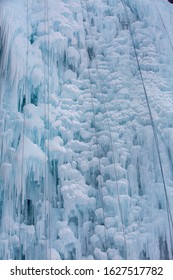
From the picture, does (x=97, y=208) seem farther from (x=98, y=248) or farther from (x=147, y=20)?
(x=147, y=20)

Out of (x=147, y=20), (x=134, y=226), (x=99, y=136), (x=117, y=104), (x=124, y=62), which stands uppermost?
(x=147, y=20)

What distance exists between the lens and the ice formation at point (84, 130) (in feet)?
6.88

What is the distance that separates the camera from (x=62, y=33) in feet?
8.39

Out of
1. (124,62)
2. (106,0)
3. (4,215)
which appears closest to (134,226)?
(4,215)

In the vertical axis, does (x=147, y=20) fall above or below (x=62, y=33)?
above

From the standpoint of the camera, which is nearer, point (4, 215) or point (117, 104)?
point (4, 215)

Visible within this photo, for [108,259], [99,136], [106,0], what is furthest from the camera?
[106,0]

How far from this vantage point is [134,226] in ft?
6.93

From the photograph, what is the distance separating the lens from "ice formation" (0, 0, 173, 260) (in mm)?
2096

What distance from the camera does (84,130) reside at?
2.34 metres
